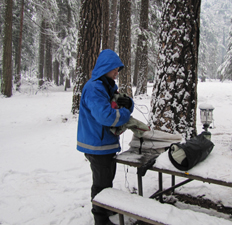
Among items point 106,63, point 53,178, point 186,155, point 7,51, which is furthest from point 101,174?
point 7,51

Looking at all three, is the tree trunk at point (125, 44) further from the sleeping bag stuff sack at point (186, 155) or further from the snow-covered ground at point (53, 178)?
the sleeping bag stuff sack at point (186, 155)

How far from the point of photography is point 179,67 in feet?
11.4

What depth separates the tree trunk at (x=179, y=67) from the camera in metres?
3.46

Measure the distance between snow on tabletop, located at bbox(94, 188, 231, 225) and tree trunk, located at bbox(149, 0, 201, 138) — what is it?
1722 millimetres

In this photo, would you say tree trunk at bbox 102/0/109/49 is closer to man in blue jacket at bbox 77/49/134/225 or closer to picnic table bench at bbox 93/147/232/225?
man in blue jacket at bbox 77/49/134/225

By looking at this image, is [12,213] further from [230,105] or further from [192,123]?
[230,105]

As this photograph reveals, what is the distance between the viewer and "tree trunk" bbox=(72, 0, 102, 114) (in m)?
7.38

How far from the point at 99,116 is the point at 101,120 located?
51 mm

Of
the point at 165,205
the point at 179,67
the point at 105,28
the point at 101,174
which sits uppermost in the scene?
the point at 105,28

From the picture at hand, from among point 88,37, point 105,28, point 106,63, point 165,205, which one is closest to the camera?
point 165,205

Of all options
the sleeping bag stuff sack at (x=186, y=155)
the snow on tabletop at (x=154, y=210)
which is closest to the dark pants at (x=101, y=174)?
the snow on tabletop at (x=154, y=210)

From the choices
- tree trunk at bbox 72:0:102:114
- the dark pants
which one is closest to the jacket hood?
the dark pants

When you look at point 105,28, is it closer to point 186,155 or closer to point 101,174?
point 101,174

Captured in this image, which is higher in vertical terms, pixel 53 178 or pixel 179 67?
pixel 179 67
